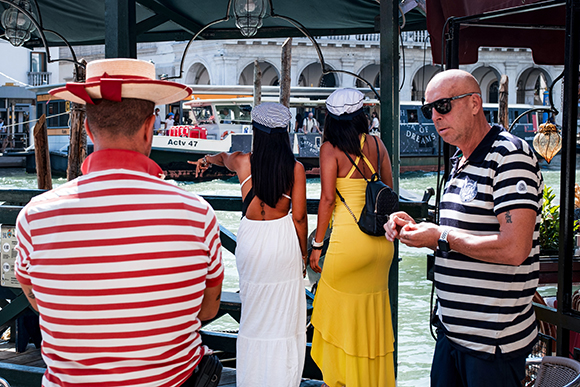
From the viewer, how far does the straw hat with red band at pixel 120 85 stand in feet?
4.51

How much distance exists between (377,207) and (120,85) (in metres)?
1.59

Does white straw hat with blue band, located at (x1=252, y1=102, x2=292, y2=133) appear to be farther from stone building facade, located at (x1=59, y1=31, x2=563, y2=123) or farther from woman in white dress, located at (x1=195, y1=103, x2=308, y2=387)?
stone building facade, located at (x1=59, y1=31, x2=563, y2=123)

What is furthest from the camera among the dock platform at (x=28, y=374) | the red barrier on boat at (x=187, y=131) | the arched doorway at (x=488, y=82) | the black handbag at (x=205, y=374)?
the arched doorway at (x=488, y=82)

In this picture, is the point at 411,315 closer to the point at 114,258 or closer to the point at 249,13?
the point at 249,13

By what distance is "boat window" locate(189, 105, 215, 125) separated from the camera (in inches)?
808

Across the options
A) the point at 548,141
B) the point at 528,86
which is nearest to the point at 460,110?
the point at 548,141

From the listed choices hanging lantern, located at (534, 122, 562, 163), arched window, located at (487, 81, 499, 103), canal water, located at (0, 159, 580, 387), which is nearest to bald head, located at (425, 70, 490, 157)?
canal water, located at (0, 159, 580, 387)

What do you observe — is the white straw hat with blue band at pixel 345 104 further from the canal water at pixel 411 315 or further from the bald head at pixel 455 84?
the canal water at pixel 411 315

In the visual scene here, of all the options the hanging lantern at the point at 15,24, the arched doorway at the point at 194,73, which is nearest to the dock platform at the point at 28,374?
the hanging lantern at the point at 15,24

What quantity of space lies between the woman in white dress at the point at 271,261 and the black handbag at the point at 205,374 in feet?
3.63

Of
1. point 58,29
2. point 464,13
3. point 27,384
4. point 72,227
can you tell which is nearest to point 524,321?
point 72,227

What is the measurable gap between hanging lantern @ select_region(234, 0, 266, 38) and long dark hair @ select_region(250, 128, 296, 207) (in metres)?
1.17

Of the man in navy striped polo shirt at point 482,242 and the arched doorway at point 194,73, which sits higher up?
the arched doorway at point 194,73

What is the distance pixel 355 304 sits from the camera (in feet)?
9.04
